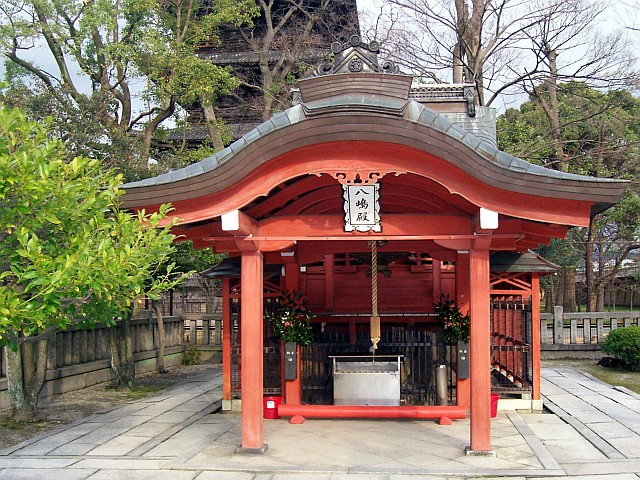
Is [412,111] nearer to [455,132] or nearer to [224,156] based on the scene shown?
[455,132]

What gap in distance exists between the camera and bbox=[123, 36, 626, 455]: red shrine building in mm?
7539

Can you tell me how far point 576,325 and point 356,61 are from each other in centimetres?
1380

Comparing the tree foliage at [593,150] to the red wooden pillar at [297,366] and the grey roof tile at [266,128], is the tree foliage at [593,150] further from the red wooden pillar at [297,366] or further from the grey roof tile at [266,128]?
the grey roof tile at [266,128]

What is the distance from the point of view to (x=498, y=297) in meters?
13.2

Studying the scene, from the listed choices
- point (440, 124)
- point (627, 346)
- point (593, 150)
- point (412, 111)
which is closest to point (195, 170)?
point (412, 111)

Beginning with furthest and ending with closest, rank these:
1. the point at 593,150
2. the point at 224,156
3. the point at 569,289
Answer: the point at 569,289 < the point at 593,150 < the point at 224,156

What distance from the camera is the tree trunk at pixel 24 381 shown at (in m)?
10.7

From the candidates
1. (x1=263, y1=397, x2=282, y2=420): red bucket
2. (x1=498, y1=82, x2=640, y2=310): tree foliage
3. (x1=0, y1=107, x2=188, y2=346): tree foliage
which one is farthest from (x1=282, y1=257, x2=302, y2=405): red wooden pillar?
(x1=498, y1=82, x2=640, y2=310): tree foliage

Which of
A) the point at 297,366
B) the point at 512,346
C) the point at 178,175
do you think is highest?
the point at 178,175

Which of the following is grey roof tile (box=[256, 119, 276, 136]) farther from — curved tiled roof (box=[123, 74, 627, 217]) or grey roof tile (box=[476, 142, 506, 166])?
grey roof tile (box=[476, 142, 506, 166])

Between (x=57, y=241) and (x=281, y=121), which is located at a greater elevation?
(x=281, y=121)

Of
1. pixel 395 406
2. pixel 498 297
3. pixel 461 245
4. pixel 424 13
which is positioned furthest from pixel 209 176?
pixel 424 13

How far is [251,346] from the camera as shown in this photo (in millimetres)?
8422

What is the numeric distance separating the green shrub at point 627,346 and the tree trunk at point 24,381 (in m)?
12.7
